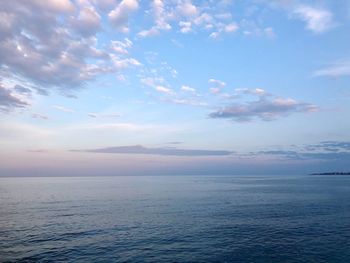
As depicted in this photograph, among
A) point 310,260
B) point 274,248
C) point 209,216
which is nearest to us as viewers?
point 310,260

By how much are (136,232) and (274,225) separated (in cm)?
2419

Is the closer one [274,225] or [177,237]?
[177,237]

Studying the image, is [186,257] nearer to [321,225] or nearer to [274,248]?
[274,248]

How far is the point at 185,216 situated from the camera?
222 ft

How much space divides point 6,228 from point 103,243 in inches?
886

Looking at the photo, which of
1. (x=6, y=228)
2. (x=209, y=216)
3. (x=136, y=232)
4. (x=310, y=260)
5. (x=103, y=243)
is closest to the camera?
(x=310, y=260)

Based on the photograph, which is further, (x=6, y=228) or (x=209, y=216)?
(x=209, y=216)

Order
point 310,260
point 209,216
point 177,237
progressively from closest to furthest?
point 310,260
point 177,237
point 209,216

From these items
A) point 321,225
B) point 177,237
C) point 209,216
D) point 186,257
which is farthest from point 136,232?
point 321,225

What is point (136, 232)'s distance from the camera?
52.0 m

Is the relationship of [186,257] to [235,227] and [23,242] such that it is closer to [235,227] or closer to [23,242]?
[235,227]

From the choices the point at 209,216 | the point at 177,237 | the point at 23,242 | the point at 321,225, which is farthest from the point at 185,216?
the point at 23,242

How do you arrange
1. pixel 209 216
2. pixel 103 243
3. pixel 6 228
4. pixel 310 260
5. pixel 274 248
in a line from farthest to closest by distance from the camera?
pixel 209 216 → pixel 6 228 → pixel 103 243 → pixel 274 248 → pixel 310 260

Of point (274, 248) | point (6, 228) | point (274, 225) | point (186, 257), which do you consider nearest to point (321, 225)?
point (274, 225)
